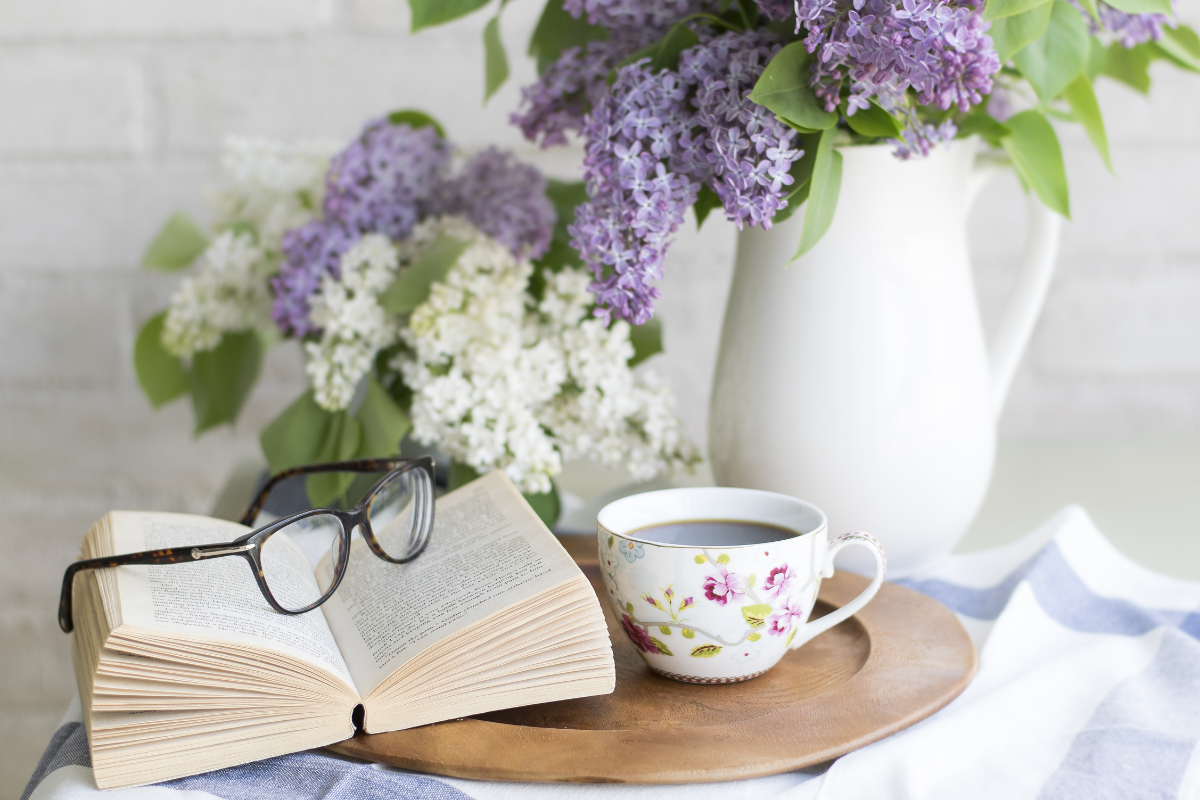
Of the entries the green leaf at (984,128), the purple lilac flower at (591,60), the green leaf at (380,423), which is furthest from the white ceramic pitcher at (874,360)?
the green leaf at (380,423)

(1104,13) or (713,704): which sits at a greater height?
(1104,13)

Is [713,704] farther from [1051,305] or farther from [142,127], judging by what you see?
[142,127]

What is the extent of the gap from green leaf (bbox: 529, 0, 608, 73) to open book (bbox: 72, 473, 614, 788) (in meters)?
0.34

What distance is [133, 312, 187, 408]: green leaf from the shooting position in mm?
876

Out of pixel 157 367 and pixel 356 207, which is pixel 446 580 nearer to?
pixel 356 207

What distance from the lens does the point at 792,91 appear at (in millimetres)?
459

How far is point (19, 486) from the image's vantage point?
112cm

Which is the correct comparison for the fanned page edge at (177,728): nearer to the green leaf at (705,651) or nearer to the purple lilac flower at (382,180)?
the green leaf at (705,651)

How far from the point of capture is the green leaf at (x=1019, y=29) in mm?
448

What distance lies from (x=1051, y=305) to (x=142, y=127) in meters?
1.04

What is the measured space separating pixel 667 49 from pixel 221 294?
0.42m

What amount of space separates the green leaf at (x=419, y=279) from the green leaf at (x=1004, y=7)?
374 mm

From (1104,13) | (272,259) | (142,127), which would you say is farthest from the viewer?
(142,127)

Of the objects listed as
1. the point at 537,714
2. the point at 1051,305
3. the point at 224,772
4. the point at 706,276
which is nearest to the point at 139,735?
the point at 224,772
